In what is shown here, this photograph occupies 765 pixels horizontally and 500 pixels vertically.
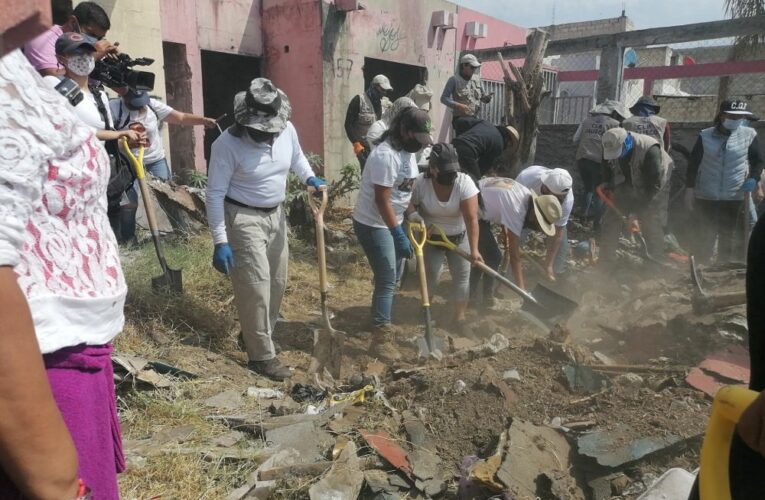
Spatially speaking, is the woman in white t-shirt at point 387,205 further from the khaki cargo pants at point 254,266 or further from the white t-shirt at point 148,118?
the white t-shirt at point 148,118

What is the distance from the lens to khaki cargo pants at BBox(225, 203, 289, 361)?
3.88m

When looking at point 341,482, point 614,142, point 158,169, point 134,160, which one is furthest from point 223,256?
point 614,142

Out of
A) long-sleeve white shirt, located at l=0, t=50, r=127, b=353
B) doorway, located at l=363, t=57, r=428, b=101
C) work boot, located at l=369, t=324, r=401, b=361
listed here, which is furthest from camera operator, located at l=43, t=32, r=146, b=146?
doorway, located at l=363, t=57, r=428, b=101

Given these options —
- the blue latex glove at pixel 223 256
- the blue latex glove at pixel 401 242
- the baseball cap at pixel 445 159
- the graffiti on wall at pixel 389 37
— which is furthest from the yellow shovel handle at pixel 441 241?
the graffiti on wall at pixel 389 37

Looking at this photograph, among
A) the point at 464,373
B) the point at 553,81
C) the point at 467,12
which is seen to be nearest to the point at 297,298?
the point at 464,373

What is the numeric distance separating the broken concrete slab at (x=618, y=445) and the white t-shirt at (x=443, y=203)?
230 cm

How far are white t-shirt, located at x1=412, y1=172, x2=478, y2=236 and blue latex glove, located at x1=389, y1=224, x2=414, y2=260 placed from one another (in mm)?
354

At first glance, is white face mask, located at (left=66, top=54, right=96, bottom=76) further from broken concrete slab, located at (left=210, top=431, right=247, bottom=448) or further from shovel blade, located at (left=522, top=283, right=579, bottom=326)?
shovel blade, located at (left=522, top=283, right=579, bottom=326)

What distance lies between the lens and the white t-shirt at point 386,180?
4.45 m

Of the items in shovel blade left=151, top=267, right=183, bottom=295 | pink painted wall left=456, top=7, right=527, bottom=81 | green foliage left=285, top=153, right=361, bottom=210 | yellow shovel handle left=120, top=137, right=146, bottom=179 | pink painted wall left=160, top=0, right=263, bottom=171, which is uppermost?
pink painted wall left=456, top=7, right=527, bottom=81

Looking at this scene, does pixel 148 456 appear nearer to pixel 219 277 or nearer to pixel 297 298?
pixel 219 277

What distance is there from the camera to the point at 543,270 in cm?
580

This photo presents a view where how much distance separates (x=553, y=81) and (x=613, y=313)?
373 inches

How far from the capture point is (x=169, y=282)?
4.59m
